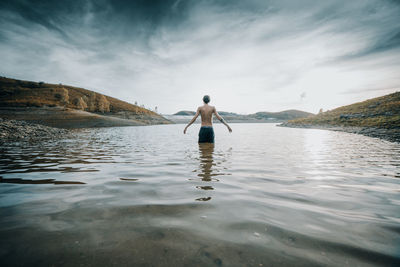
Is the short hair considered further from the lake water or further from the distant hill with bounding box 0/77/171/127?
the distant hill with bounding box 0/77/171/127

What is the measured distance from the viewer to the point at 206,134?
11.3m

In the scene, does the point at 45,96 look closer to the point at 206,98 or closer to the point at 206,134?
the point at 206,134

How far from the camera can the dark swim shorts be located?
442 inches

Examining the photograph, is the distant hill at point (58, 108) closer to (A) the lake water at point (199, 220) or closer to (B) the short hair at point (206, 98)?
(B) the short hair at point (206, 98)

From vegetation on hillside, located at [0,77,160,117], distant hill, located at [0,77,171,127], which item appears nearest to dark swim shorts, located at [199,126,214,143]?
distant hill, located at [0,77,171,127]

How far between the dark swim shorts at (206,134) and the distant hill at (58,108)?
42.7 metres

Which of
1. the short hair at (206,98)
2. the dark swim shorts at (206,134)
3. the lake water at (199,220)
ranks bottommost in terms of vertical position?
the lake water at (199,220)

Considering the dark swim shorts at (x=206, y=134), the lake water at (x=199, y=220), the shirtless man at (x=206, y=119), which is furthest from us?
the dark swim shorts at (x=206, y=134)

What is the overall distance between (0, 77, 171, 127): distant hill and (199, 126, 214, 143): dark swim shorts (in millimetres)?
42749

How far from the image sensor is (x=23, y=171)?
16.2 feet

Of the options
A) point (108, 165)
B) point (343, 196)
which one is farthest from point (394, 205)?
point (108, 165)

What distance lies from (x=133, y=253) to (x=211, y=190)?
203 cm

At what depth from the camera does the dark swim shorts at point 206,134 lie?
36.8 ft

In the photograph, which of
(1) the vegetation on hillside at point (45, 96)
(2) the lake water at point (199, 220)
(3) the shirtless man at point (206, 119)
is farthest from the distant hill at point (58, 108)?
(2) the lake water at point (199, 220)
